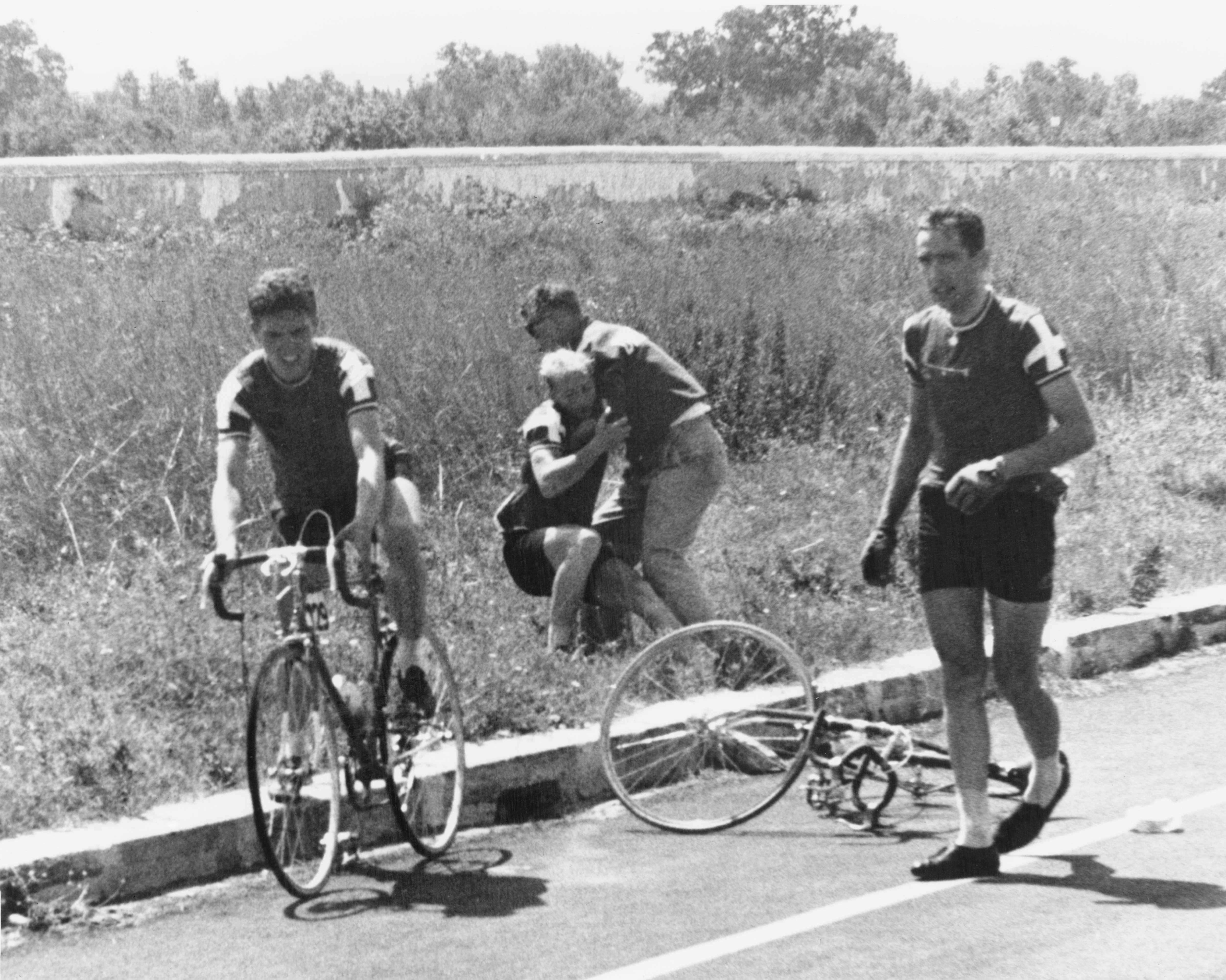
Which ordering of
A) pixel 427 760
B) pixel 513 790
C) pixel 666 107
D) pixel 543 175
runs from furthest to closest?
pixel 666 107
pixel 543 175
pixel 513 790
pixel 427 760

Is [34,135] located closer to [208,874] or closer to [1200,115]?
[1200,115]

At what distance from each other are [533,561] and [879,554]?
2.63m

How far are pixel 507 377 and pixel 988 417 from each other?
20.9ft

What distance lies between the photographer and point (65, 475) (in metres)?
10.3

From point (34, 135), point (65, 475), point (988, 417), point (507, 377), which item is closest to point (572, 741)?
point (988, 417)

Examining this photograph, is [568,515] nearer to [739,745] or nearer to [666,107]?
[739,745]

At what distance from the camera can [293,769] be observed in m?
6.24

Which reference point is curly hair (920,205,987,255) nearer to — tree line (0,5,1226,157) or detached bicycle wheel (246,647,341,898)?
detached bicycle wheel (246,647,341,898)

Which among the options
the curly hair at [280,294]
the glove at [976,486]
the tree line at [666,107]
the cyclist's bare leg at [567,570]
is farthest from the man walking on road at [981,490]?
the tree line at [666,107]

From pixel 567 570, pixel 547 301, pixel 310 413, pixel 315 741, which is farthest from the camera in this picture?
pixel 567 570

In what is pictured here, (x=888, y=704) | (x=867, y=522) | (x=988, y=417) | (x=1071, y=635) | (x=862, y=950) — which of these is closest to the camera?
(x=862, y=950)

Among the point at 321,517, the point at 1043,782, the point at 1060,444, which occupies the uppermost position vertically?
the point at 1060,444

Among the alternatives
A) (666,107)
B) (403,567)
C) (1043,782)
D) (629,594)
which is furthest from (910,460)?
(666,107)

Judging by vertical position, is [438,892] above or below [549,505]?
below
